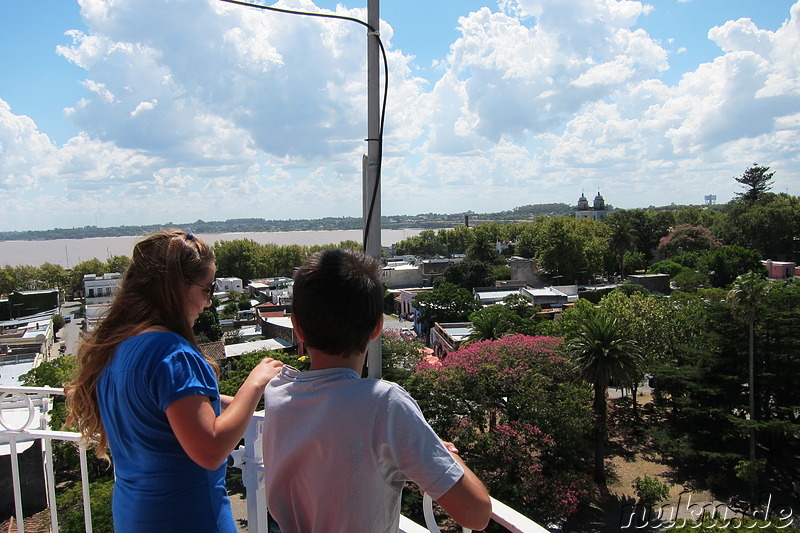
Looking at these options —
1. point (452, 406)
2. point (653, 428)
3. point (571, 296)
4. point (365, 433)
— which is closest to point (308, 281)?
point (365, 433)

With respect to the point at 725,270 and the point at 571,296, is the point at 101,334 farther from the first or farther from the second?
the point at 725,270

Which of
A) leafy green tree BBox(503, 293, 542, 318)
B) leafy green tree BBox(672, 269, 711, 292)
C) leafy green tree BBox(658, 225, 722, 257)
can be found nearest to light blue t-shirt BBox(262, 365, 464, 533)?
leafy green tree BBox(503, 293, 542, 318)

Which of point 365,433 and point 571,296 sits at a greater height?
point 365,433

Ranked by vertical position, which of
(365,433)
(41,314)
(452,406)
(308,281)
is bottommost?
(41,314)

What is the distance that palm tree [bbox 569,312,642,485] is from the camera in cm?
1409

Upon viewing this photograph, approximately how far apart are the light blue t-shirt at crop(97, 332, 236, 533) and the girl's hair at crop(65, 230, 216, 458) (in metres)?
0.07

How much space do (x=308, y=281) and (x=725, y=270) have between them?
147 feet

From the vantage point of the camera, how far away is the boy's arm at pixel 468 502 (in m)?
1.03

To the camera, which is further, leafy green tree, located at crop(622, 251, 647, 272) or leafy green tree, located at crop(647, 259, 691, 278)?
leafy green tree, located at crop(622, 251, 647, 272)

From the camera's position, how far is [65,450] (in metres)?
12.5

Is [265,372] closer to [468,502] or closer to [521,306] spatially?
[468,502]

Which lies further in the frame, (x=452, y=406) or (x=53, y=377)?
(x=53, y=377)

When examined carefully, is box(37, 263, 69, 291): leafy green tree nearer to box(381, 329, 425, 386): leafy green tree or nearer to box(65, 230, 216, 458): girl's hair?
box(381, 329, 425, 386): leafy green tree

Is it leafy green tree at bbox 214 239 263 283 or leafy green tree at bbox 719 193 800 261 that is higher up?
leafy green tree at bbox 719 193 800 261
